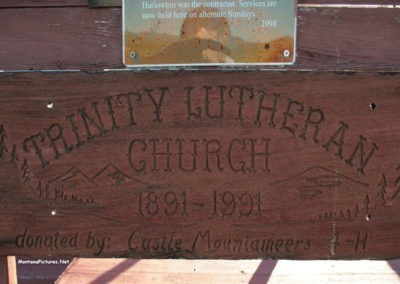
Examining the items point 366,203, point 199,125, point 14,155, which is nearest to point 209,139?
point 199,125

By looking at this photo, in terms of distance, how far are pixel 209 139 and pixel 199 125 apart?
2.6 inches

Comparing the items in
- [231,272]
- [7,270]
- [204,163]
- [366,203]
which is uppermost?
[204,163]

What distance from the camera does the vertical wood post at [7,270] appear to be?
184cm

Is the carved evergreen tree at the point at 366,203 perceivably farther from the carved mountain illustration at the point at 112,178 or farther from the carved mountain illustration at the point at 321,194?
the carved mountain illustration at the point at 112,178

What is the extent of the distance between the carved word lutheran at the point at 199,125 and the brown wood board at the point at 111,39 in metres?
0.17

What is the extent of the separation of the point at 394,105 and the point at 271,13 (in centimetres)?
57

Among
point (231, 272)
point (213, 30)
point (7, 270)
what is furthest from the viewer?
point (231, 272)

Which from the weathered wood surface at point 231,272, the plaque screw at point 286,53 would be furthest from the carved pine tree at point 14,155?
the plaque screw at point 286,53

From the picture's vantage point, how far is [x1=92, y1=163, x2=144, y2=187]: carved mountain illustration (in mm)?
1752

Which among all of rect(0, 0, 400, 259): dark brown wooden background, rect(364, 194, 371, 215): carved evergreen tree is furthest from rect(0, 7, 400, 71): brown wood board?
rect(364, 194, 371, 215): carved evergreen tree

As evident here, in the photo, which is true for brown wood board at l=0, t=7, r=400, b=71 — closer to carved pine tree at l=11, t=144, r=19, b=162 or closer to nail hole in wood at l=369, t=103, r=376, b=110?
nail hole in wood at l=369, t=103, r=376, b=110

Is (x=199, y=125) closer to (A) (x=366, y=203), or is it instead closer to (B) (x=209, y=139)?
(B) (x=209, y=139)

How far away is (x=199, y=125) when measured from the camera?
1.71m

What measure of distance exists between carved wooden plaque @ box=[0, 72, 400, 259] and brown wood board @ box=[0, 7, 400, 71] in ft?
0.18
